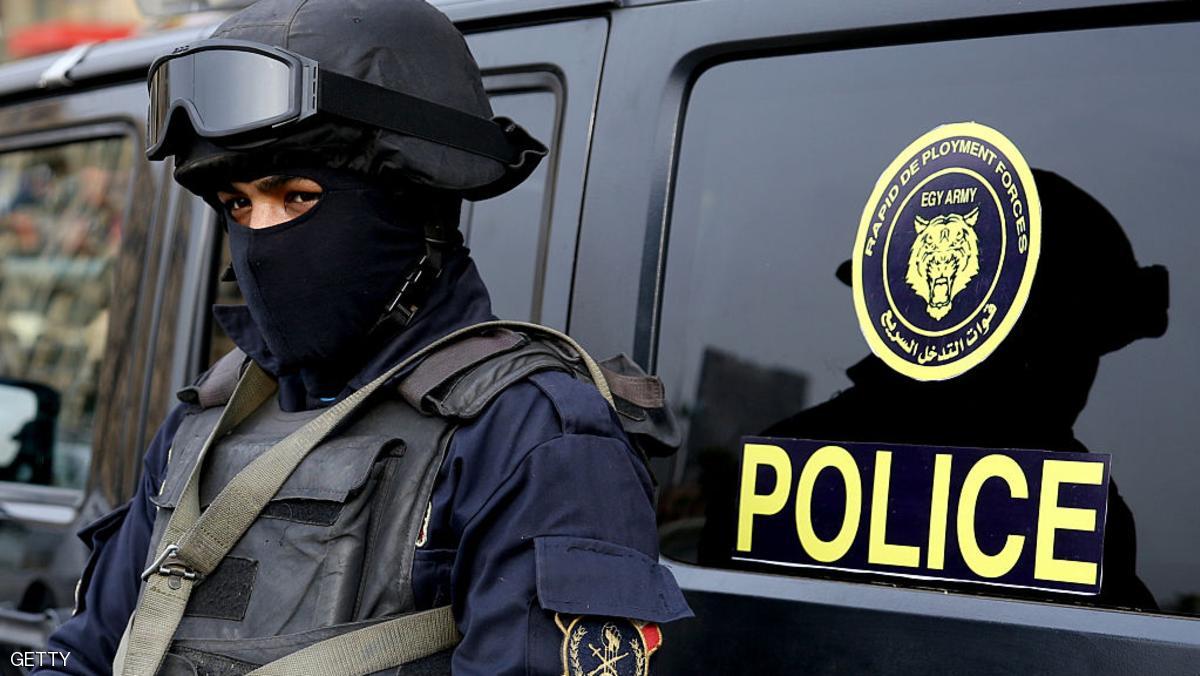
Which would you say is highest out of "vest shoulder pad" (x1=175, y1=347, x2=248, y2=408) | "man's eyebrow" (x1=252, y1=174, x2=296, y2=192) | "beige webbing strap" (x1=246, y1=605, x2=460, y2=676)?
"man's eyebrow" (x1=252, y1=174, x2=296, y2=192)

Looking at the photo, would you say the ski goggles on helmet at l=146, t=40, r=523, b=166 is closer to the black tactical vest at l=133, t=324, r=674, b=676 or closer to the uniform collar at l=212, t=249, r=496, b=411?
the uniform collar at l=212, t=249, r=496, b=411

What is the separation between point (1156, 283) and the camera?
1587mm

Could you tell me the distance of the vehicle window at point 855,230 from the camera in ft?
5.16

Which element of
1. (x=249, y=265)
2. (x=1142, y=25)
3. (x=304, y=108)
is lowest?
(x=249, y=265)

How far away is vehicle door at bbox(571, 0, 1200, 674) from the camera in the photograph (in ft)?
5.17

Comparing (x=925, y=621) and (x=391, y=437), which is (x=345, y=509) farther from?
(x=925, y=621)

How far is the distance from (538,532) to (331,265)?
1.57 feet

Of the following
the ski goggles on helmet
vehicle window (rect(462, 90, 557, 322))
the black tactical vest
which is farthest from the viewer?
vehicle window (rect(462, 90, 557, 322))

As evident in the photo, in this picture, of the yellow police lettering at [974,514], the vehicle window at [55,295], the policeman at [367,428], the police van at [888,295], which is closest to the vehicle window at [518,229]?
the police van at [888,295]

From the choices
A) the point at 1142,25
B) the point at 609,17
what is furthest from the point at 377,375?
the point at 1142,25

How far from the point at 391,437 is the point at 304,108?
403 mm

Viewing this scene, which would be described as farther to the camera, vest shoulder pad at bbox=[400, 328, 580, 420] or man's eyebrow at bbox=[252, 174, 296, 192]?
man's eyebrow at bbox=[252, 174, 296, 192]

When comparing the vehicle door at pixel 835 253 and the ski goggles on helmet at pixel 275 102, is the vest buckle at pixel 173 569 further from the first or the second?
the vehicle door at pixel 835 253

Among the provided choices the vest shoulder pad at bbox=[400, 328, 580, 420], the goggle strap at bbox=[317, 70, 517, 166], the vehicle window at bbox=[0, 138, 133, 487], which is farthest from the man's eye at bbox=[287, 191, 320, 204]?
the vehicle window at bbox=[0, 138, 133, 487]
